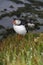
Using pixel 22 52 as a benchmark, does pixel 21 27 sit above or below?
below

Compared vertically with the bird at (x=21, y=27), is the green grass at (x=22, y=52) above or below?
above

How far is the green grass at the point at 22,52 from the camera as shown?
6.79 m

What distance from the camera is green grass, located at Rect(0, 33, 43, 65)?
22.3 feet

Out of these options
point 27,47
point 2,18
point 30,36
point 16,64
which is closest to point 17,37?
point 30,36

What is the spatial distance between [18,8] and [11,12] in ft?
2.26

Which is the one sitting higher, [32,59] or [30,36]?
[32,59]

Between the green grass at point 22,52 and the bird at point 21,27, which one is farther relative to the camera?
the bird at point 21,27

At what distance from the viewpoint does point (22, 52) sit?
8.12 m

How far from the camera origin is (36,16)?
573 inches

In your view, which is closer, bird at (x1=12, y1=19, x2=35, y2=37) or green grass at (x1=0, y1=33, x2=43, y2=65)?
green grass at (x1=0, y1=33, x2=43, y2=65)

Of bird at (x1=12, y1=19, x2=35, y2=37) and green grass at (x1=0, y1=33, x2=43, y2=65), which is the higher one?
green grass at (x1=0, y1=33, x2=43, y2=65)

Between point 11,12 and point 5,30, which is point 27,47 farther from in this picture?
point 11,12

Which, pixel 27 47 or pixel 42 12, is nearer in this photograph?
pixel 27 47

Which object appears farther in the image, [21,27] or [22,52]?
[21,27]
